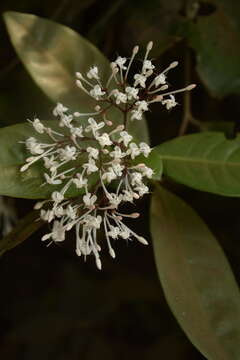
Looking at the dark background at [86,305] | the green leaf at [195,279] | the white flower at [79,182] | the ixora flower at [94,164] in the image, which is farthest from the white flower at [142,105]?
the dark background at [86,305]

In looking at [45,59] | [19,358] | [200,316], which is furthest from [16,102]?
[19,358]

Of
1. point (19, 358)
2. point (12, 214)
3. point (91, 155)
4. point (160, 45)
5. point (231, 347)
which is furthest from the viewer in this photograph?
point (19, 358)

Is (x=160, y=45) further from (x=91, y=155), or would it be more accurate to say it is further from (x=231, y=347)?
(x=231, y=347)

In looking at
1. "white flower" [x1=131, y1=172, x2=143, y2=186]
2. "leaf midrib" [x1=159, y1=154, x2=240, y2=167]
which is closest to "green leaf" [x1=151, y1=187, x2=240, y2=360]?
"leaf midrib" [x1=159, y1=154, x2=240, y2=167]

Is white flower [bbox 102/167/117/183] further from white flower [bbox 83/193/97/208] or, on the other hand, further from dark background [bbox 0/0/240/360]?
dark background [bbox 0/0/240/360]

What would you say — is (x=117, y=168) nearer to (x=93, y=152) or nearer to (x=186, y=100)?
(x=93, y=152)

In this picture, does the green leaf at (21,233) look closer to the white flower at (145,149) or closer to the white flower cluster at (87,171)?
the white flower cluster at (87,171)

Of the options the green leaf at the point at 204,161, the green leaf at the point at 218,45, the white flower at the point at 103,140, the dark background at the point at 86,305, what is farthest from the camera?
the dark background at the point at 86,305
